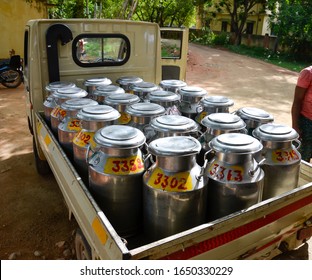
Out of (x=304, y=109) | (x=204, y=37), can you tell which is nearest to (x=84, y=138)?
(x=304, y=109)

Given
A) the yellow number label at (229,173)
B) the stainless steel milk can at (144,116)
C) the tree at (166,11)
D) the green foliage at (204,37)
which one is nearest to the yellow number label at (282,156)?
the yellow number label at (229,173)

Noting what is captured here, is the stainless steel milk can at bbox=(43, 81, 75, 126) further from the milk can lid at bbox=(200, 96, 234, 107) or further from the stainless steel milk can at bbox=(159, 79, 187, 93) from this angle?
the milk can lid at bbox=(200, 96, 234, 107)

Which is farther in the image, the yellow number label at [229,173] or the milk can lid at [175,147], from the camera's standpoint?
the yellow number label at [229,173]

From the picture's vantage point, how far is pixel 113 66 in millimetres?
4336

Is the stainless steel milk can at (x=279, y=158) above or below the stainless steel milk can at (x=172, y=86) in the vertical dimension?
below

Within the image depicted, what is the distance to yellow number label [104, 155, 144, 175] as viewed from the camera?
2.14m

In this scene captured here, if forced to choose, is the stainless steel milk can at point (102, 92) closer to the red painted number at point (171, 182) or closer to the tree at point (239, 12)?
the red painted number at point (171, 182)

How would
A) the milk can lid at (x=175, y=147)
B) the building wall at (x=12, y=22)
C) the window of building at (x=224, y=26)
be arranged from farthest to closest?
the window of building at (x=224, y=26), the building wall at (x=12, y=22), the milk can lid at (x=175, y=147)

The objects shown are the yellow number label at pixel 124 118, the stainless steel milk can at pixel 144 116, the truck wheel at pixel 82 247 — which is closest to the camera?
the truck wheel at pixel 82 247

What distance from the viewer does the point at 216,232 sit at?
6.24 ft

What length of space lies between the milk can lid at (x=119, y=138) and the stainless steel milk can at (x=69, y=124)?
660mm

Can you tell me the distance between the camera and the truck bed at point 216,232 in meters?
1.74

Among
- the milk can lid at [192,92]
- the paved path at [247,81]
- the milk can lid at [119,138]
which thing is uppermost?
the milk can lid at [192,92]

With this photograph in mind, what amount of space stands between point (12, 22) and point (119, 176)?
12.1 meters
